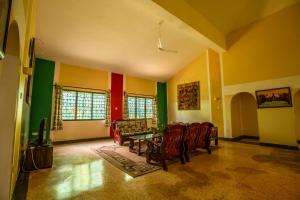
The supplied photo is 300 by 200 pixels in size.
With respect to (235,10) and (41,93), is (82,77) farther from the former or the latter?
(235,10)

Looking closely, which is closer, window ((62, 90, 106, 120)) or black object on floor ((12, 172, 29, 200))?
black object on floor ((12, 172, 29, 200))

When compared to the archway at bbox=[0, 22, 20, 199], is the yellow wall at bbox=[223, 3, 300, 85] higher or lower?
higher

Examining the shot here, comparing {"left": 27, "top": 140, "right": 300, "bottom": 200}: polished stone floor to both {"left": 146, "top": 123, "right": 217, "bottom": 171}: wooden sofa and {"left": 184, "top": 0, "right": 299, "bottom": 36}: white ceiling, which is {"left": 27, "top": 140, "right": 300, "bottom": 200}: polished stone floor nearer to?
{"left": 146, "top": 123, "right": 217, "bottom": 171}: wooden sofa

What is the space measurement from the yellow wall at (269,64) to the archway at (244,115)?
1.76 feet

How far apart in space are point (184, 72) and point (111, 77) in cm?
442

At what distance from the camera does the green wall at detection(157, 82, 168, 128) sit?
9.99 meters

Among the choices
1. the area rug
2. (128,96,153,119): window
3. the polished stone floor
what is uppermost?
(128,96,153,119): window

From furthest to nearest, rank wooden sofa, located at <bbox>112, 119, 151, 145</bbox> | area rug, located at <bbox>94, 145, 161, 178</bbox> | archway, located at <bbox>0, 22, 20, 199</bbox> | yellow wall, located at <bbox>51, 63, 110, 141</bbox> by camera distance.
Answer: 1. yellow wall, located at <bbox>51, 63, 110, 141</bbox>
2. wooden sofa, located at <bbox>112, 119, 151, 145</bbox>
3. area rug, located at <bbox>94, 145, 161, 178</bbox>
4. archway, located at <bbox>0, 22, 20, 199</bbox>

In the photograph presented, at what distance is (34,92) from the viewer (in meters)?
5.98

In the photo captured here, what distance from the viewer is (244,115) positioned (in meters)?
7.62

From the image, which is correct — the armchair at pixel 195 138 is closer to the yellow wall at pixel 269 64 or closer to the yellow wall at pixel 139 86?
the yellow wall at pixel 269 64

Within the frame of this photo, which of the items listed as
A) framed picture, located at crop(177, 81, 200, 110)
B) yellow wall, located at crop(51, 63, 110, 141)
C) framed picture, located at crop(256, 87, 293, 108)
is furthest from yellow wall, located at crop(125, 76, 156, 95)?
framed picture, located at crop(256, 87, 293, 108)

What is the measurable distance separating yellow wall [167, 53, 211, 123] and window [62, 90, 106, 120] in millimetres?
4529

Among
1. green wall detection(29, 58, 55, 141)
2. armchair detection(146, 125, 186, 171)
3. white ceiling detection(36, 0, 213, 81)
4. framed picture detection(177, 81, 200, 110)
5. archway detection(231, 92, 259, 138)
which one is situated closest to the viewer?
armchair detection(146, 125, 186, 171)
